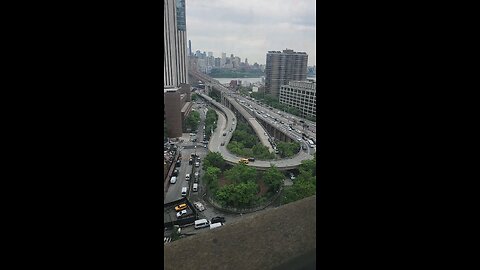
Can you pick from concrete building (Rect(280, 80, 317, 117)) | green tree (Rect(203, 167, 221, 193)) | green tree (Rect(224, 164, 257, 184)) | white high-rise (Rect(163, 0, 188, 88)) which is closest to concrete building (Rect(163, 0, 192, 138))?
white high-rise (Rect(163, 0, 188, 88))

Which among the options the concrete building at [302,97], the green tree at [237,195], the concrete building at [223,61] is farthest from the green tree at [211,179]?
the concrete building at [223,61]

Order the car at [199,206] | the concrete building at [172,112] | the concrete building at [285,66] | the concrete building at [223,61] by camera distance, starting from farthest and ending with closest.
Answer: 1. the concrete building at [223,61]
2. the concrete building at [285,66]
3. the concrete building at [172,112]
4. the car at [199,206]

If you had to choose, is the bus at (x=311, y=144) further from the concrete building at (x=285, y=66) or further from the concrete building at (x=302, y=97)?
the concrete building at (x=285, y=66)

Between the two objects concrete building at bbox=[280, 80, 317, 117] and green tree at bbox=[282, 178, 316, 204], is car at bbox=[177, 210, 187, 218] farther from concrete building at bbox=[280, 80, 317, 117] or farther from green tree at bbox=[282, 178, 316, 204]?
concrete building at bbox=[280, 80, 317, 117]
